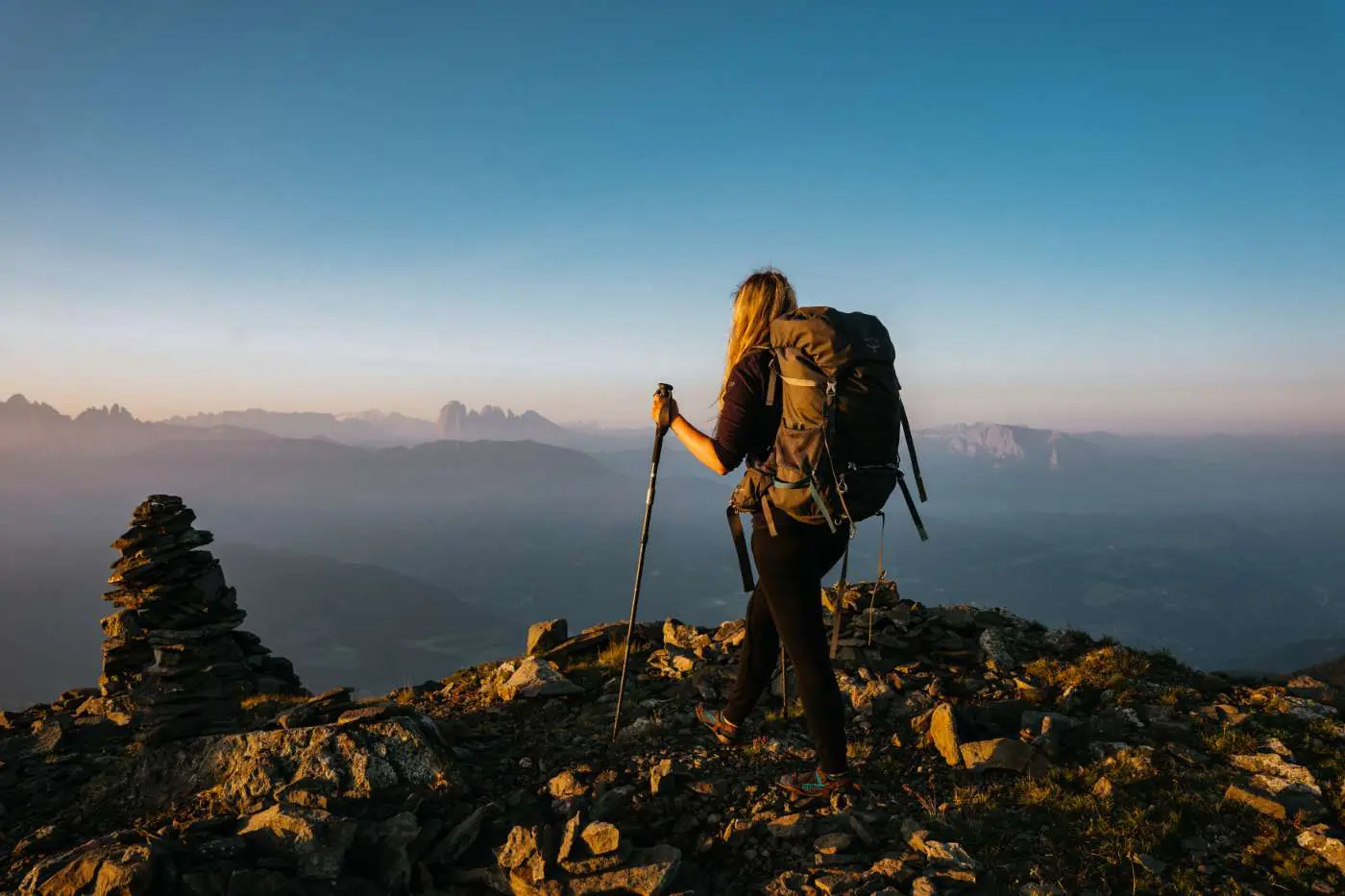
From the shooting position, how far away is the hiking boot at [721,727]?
Result: 22.0 feet

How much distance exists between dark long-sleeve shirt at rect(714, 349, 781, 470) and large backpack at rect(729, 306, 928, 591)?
0.18 meters

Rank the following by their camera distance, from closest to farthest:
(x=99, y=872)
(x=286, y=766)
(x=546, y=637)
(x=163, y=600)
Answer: (x=99, y=872) < (x=286, y=766) < (x=163, y=600) < (x=546, y=637)

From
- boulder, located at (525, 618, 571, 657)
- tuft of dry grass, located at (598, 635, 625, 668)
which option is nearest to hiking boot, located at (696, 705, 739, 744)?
tuft of dry grass, located at (598, 635, 625, 668)

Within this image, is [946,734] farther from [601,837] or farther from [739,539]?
[601,837]

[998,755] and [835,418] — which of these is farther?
[998,755]

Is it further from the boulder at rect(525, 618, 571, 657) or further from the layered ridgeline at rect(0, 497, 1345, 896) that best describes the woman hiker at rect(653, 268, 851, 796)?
the boulder at rect(525, 618, 571, 657)

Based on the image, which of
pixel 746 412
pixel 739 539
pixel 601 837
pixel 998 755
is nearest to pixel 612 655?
pixel 601 837

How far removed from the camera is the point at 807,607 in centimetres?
533

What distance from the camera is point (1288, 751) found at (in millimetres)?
6148

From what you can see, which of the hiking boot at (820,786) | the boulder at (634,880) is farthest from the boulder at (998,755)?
the boulder at (634,880)

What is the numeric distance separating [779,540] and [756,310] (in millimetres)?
2092

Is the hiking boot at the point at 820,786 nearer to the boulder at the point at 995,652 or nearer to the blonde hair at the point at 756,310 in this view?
the blonde hair at the point at 756,310

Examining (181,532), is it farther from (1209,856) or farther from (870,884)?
(1209,856)

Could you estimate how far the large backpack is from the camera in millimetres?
5016
